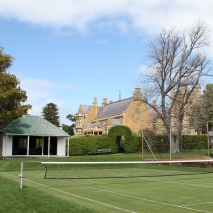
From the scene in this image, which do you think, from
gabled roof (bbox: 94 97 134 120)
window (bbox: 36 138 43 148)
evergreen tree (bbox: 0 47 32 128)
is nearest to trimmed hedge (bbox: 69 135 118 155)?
window (bbox: 36 138 43 148)

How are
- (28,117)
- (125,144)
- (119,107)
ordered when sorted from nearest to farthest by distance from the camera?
(28,117), (125,144), (119,107)

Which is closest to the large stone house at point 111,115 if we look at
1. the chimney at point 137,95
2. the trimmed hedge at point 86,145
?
the chimney at point 137,95

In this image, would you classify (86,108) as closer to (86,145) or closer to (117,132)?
(117,132)

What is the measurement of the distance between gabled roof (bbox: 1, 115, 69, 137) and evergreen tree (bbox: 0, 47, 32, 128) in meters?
1.20

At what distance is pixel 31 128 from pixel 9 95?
7519 millimetres

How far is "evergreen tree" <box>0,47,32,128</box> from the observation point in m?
30.8

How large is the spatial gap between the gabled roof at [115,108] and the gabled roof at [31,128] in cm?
3226

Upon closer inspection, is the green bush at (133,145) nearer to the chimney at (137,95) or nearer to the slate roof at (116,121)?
the chimney at (137,95)

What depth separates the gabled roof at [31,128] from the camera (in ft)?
117

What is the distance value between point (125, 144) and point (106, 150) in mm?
2745

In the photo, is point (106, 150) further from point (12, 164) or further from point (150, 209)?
point (150, 209)

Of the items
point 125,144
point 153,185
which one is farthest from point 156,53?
point 153,185

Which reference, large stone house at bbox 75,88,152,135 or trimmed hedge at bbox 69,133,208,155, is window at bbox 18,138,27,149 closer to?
trimmed hedge at bbox 69,133,208,155

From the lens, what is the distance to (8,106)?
33.7 metres
